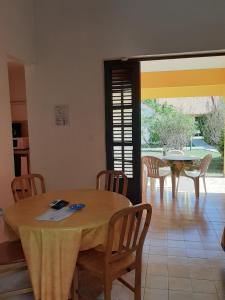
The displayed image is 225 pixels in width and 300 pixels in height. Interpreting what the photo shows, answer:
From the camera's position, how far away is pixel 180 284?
2246 millimetres

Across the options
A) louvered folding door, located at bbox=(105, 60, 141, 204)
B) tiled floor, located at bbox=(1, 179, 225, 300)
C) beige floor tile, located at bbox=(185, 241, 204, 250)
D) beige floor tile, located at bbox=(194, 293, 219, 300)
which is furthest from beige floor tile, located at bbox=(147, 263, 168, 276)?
louvered folding door, located at bbox=(105, 60, 141, 204)

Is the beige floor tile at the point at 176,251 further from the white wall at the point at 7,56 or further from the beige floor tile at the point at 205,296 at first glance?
the white wall at the point at 7,56

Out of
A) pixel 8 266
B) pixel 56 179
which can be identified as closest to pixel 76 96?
pixel 56 179

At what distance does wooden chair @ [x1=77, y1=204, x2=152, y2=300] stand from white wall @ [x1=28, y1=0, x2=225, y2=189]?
205cm

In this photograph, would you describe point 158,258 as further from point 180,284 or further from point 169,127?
point 169,127

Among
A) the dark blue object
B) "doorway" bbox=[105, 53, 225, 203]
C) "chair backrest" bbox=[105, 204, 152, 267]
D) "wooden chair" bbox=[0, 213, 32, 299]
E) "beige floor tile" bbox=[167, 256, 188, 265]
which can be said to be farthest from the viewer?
"doorway" bbox=[105, 53, 225, 203]

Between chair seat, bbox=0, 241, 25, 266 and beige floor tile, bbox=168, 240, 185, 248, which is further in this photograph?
beige floor tile, bbox=168, 240, 185, 248

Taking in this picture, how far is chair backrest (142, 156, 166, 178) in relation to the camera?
4.77 m

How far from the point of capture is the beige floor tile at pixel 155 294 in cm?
208

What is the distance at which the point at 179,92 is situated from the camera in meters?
6.86

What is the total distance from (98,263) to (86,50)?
2.89m

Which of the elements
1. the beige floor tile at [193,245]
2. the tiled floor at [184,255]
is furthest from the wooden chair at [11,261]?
the beige floor tile at [193,245]

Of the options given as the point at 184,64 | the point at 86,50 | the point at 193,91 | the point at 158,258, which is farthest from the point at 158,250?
the point at 193,91

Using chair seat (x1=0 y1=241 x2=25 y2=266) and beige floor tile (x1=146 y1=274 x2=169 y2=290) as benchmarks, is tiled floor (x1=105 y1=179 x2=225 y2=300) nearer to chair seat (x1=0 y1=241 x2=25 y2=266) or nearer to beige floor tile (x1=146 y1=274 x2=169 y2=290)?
beige floor tile (x1=146 y1=274 x2=169 y2=290)
